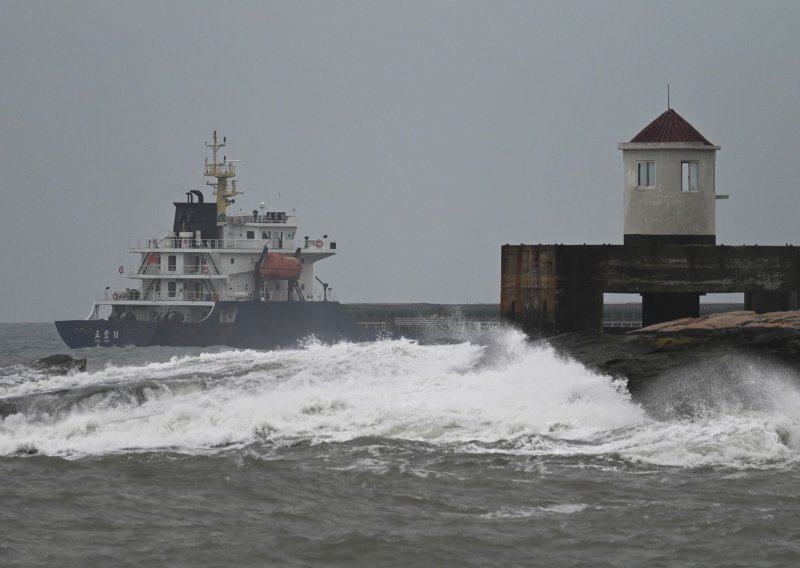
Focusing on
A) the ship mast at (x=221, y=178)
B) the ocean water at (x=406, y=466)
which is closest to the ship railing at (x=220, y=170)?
the ship mast at (x=221, y=178)

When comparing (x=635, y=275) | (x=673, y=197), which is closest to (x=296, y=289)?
(x=673, y=197)

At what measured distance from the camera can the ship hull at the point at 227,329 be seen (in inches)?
2415

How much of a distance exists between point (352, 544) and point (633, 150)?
523 inches

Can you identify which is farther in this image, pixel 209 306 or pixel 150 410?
pixel 209 306

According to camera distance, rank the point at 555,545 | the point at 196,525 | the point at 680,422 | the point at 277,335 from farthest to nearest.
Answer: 1. the point at 277,335
2. the point at 680,422
3. the point at 196,525
4. the point at 555,545

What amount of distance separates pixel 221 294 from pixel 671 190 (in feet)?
135

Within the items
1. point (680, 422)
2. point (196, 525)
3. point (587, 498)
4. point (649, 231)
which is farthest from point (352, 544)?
point (649, 231)

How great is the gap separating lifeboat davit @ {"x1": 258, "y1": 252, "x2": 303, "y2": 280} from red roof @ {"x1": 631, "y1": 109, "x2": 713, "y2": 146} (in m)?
39.8

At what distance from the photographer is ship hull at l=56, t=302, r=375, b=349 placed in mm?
61344

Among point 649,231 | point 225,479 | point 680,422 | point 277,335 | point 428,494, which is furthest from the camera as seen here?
point 277,335

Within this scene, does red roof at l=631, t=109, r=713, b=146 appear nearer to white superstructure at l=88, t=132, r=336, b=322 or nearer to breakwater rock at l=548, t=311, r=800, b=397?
breakwater rock at l=548, t=311, r=800, b=397

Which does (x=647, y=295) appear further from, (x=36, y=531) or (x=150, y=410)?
(x=36, y=531)

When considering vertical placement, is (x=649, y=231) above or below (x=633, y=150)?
below

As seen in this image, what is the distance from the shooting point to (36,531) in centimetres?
1345
